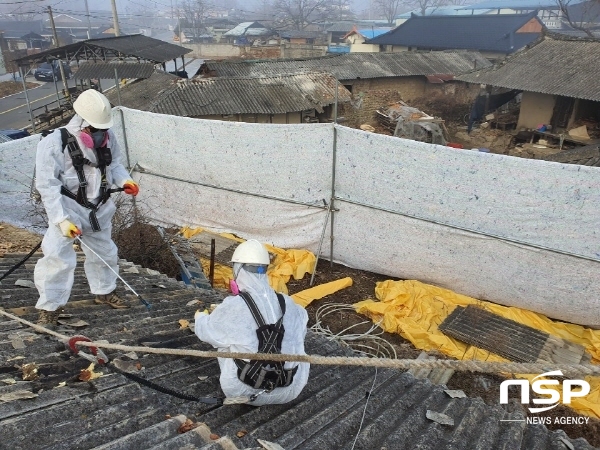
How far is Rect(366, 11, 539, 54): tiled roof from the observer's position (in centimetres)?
3209

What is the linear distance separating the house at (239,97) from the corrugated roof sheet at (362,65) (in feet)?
10.6

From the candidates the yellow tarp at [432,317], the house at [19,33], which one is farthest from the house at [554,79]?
the house at [19,33]

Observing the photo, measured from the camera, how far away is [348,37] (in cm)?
4766

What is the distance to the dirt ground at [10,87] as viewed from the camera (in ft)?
97.1

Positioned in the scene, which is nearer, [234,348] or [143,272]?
[234,348]

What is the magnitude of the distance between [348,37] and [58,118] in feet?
122

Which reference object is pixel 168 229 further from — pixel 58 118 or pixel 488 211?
pixel 58 118

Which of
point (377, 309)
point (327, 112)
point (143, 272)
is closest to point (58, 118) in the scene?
point (327, 112)

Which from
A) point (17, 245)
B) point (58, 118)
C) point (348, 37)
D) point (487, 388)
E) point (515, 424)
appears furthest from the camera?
point (348, 37)

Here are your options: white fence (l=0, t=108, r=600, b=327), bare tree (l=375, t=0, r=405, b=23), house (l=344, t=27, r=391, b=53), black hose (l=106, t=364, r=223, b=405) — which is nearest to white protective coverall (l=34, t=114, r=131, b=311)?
black hose (l=106, t=364, r=223, b=405)

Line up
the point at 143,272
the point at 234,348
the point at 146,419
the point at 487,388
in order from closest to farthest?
the point at 146,419 → the point at 234,348 → the point at 487,388 → the point at 143,272

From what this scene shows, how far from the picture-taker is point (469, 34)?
109ft

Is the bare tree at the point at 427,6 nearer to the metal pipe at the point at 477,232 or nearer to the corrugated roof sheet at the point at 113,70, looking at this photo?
the corrugated roof sheet at the point at 113,70

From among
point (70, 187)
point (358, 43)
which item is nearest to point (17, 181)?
point (70, 187)
